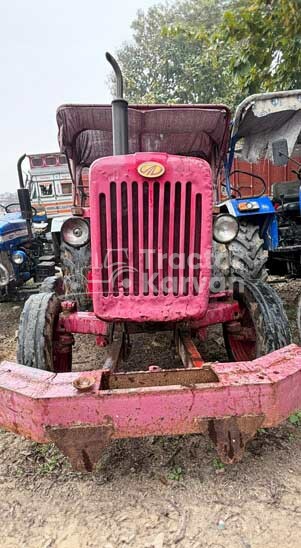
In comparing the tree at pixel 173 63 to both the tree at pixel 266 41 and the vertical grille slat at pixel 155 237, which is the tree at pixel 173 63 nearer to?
the tree at pixel 266 41

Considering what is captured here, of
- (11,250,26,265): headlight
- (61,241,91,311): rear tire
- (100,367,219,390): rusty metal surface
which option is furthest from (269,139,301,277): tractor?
(11,250,26,265): headlight

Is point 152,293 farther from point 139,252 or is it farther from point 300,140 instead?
point 300,140

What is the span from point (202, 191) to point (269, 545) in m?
1.63

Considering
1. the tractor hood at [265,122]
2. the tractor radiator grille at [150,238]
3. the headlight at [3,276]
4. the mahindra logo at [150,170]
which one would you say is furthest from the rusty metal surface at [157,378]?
the headlight at [3,276]

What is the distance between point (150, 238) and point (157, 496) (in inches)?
50.7

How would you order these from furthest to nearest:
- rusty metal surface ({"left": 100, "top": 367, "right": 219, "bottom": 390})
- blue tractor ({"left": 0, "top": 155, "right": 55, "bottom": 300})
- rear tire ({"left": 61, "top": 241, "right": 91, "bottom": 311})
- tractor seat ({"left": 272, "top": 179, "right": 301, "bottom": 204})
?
blue tractor ({"left": 0, "top": 155, "right": 55, "bottom": 300}) → tractor seat ({"left": 272, "top": 179, "right": 301, "bottom": 204}) → rear tire ({"left": 61, "top": 241, "right": 91, "bottom": 311}) → rusty metal surface ({"left": 100, "top": 367, "right": 219, "bottom": 390})

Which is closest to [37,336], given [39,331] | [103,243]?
[39,331]

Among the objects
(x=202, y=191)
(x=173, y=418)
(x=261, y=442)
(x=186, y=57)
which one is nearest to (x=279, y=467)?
(x=261, y=442)

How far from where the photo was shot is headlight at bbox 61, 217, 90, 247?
2.91 metres

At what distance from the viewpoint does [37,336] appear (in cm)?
234

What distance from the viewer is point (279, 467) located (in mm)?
2113

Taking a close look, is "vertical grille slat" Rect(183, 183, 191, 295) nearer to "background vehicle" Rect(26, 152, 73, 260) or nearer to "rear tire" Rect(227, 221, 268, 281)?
"rear tire" Rect(227, 221, 268, 281)

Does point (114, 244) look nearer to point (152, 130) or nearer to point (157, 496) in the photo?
point (157, 496)

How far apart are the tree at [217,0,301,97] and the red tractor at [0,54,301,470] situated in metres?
3.42
